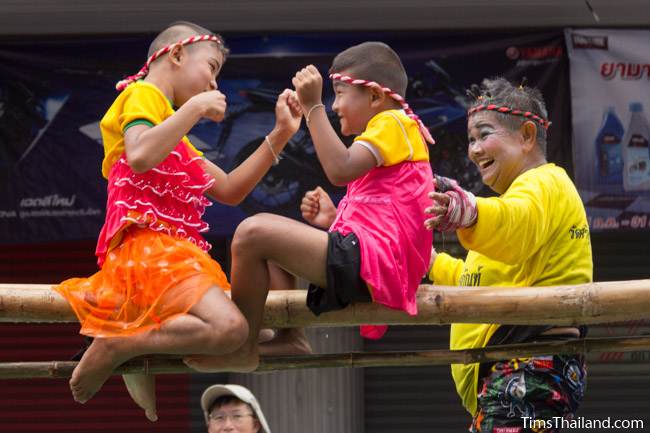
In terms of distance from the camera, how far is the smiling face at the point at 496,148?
16.3 feet

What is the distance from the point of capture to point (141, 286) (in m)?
4.61

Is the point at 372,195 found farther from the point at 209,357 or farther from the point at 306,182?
the point at 306,182

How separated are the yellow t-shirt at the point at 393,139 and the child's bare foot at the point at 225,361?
76 centimetres

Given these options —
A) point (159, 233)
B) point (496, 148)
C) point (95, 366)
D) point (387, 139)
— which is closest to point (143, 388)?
point (95, 366)

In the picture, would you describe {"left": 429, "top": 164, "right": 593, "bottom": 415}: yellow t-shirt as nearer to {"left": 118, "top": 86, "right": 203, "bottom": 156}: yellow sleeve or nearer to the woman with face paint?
the woman with face paint

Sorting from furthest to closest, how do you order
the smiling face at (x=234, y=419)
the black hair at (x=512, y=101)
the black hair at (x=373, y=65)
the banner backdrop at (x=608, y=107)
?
the banner backdrop at (x=608, y=107) → the smiling face at (x=234, y=419) → the black hair at (x=512, y=101) → the black hair at (x=373, y=65)

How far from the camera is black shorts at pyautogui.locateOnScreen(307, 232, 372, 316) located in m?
4.46

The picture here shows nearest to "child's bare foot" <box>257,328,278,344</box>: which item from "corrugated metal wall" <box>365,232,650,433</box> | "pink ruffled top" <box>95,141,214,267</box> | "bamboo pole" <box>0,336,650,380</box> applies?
"bamboo pole" <box>0,336,650,380</box>

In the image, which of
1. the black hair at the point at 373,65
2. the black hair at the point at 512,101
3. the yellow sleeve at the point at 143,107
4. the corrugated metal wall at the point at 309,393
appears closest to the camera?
the yellow sleeve at the point at 143,107

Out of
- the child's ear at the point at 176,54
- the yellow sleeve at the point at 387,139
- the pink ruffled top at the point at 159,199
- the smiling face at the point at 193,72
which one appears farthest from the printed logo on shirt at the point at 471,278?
the child's ear at the point at 176,54

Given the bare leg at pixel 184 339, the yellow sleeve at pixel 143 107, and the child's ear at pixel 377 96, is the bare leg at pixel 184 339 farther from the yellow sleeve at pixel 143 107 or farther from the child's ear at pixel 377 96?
the child's ear at pixel 377 96

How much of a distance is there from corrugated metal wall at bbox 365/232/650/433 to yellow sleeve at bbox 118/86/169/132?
13.9ft

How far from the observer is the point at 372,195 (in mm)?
4648

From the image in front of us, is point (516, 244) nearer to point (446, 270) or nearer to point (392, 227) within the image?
point (392, 227)
